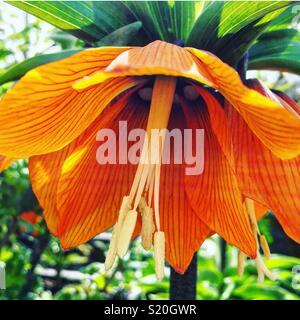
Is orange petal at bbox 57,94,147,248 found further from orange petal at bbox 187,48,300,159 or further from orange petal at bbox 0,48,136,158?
orange petal at bbox 187,48,300,159

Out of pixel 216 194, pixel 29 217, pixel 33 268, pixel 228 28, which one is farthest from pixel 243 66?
pixel 33 268

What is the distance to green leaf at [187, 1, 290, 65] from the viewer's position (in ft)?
1.54

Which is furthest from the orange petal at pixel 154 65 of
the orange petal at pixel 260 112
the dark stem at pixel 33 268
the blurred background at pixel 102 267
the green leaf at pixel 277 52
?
the dark stem at pixel 33 268

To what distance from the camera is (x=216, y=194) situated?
0.57 m

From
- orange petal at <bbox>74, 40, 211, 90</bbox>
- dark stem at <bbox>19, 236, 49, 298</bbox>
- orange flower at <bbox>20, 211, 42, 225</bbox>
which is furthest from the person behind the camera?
dark stem at <bbox>19, 236, 49, 298</bbox>

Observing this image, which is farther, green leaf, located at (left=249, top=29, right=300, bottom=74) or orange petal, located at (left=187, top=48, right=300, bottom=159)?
green leaf, located at (left=249, top=29, right=300, bottom=74)

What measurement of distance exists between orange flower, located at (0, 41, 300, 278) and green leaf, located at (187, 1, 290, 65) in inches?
1.4

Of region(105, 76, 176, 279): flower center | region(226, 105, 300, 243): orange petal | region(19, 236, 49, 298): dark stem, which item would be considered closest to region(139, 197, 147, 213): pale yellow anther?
region(105, 76, 176, 279): flower center

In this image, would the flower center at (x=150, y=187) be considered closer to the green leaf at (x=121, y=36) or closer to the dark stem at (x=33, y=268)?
the green leaf at (x=121, y=36)

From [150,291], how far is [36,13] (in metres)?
1.09

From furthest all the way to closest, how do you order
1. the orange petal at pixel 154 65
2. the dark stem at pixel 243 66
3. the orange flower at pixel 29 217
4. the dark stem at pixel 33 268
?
1. the dark stem at pixel 33 268
2. the orange flower at pixel 29 217
3. the dark stem at pixel 243 66
4. the orange petal at pixel 154 65

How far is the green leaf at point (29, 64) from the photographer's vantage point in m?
0.50

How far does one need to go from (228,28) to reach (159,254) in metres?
0.20
